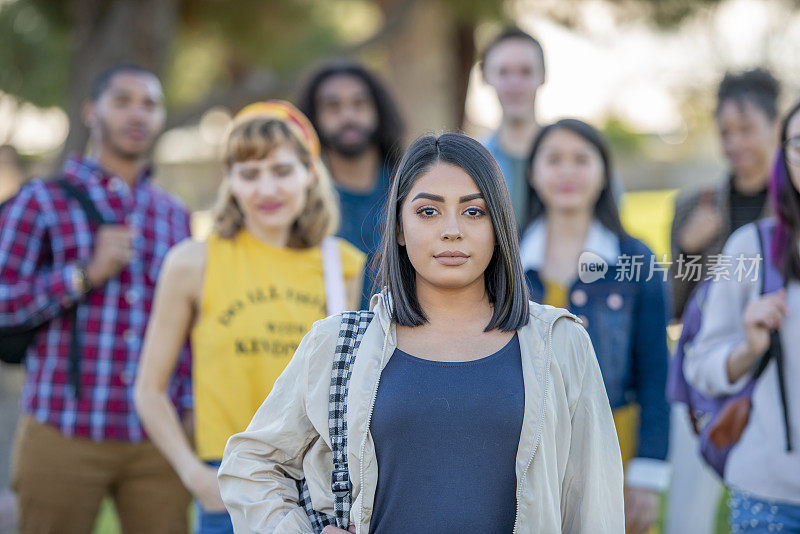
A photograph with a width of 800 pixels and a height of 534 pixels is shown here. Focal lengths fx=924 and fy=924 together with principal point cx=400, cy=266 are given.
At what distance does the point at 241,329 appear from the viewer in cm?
271

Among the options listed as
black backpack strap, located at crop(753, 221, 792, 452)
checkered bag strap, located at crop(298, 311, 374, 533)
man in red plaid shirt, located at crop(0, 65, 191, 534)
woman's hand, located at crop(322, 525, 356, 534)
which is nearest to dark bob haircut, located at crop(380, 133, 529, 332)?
checkered bag strap, located at crop(298, 311, 374, 533)

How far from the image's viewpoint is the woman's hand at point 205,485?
2.63 metres

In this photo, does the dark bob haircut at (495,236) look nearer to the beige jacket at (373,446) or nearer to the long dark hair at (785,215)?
the beige jacket at (373,446)

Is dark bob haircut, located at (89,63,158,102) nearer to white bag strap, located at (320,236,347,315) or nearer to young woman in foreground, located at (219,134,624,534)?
white bag strap, located at (320,236,347,315)

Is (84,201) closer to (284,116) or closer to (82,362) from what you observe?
(82,362)

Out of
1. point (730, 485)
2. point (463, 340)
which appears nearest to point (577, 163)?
point (730, 485)

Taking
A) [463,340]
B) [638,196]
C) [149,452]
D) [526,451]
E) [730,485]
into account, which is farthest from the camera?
[638,196]

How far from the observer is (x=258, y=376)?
2689 millimetres

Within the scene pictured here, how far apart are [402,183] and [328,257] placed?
38.5 inches

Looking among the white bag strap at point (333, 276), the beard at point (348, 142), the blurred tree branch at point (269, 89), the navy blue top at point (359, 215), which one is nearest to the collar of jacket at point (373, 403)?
the white bag strap at point (333, 276)

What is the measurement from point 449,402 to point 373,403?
0.15 meters

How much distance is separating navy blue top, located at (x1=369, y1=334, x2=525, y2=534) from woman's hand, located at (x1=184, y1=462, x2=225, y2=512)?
955 millimetres

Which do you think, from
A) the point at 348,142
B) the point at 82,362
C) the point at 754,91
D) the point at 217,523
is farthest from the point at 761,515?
the point at 82,362

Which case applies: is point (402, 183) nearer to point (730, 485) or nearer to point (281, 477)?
point (281, 477)
